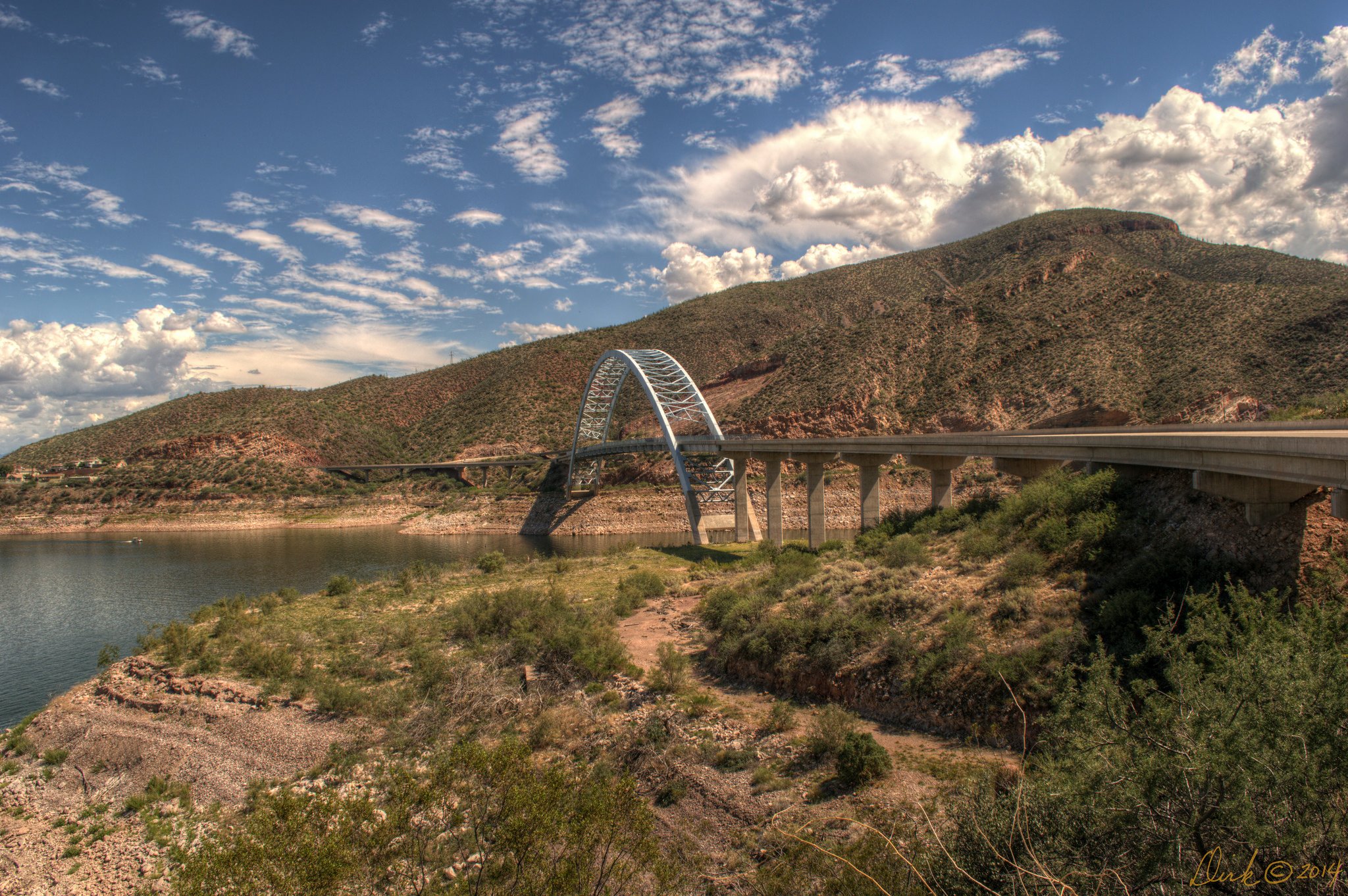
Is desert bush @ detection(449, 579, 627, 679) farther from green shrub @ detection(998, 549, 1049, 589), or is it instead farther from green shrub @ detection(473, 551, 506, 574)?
green shrub @ detection(473, 551, 506, 574)

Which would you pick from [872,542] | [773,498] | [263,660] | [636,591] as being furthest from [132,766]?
[773,498]

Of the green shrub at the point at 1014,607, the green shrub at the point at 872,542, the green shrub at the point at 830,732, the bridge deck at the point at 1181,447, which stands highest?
the bridge deck at the point at 1181,447

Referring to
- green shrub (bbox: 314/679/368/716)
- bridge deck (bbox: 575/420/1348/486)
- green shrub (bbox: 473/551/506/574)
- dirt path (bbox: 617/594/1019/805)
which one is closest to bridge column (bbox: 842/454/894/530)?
bridge deck (bbox: 575/420/1348/486)

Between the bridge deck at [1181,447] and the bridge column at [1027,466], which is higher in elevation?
the bridge deck at [1181,447]

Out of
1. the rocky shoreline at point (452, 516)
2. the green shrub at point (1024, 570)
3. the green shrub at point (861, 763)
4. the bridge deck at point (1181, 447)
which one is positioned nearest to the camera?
the green shrub at point (861, 763)

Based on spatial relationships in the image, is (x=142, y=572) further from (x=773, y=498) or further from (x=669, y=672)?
(x=669, y=672)

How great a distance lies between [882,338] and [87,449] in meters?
95.4

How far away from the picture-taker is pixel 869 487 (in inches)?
1305

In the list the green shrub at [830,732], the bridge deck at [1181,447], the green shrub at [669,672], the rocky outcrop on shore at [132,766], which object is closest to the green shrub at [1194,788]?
the green shrub at [830,732]

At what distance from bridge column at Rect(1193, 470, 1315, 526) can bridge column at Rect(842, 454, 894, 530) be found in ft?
61.0

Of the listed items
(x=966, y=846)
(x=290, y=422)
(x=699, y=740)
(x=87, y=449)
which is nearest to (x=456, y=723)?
(x=699, y=740)

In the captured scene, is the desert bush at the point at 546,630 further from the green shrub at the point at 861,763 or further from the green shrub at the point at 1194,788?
the green shrub at the point at 1194,788

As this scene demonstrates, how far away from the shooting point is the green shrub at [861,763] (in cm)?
996

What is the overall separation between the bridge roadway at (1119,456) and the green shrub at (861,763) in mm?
7061
